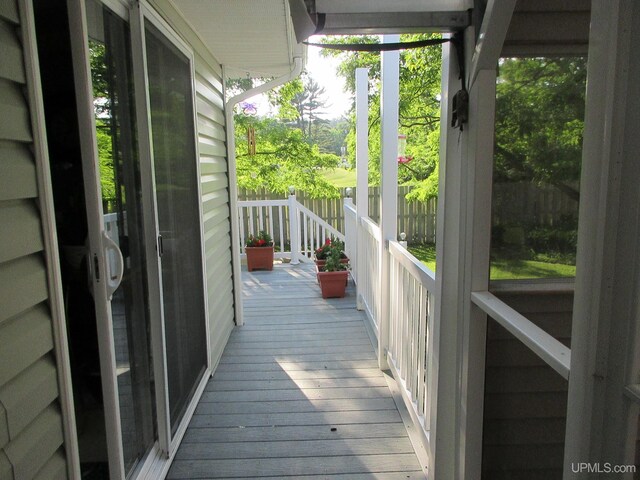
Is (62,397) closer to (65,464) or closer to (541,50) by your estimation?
(65,464)

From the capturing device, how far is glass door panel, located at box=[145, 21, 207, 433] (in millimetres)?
2084

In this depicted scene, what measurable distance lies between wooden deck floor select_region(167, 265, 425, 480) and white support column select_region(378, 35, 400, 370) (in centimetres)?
48

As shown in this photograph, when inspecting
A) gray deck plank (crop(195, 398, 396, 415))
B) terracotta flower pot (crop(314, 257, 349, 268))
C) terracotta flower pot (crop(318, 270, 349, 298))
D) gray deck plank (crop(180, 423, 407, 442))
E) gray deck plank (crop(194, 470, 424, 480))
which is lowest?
gray deck plank (crop(194, 470, 424, 480))

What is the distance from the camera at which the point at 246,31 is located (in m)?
2.88

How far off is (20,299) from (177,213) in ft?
4.57

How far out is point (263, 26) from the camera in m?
2.76

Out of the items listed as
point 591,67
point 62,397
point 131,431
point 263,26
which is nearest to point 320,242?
point 263,26

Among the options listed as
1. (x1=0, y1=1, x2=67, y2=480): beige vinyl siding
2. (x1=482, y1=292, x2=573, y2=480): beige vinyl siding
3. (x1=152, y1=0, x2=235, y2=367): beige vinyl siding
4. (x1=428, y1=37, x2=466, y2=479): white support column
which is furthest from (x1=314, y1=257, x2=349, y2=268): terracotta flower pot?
(x1=0, y1=1, x2=67, y2=480): beige vinyl siding

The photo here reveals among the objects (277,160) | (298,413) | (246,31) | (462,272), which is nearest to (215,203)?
(246,31)

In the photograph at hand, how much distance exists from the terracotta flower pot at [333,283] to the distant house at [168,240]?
7.81 feet

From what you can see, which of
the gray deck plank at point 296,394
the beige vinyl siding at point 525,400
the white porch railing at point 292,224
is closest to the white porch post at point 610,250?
the beige vinyl siding at point 525,400

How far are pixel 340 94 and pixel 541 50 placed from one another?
9316 mm

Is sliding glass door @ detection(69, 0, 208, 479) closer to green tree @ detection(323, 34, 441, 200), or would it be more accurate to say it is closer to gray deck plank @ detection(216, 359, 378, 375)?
gray deck plank @ detection(216, 359, 378, 375)

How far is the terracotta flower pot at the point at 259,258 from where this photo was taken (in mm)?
6207
